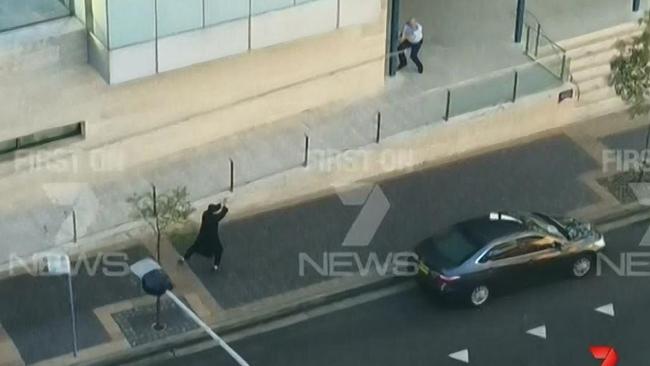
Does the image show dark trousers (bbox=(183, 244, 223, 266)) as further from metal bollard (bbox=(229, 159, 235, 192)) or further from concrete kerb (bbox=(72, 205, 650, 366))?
metal bollard (bbox=(229, 159, 235, 192))

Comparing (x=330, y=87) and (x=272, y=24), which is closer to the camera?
(x=272, y=24)

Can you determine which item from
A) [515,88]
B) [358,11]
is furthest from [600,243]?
[358,11]

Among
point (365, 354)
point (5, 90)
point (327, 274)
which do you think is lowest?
point (365, 354)

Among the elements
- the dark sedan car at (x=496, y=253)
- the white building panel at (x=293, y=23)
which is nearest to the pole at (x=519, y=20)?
the white building panel at (x=293, y=23)

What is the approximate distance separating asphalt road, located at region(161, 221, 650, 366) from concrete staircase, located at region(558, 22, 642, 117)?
6480 mm

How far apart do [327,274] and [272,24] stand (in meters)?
5.01

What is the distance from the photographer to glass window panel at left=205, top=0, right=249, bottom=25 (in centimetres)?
3112

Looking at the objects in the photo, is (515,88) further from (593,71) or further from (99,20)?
(99,20)

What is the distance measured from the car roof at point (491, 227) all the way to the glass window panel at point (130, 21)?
22.4 ft

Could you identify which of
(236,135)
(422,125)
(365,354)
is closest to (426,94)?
(422,125)

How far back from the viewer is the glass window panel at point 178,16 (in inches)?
1206

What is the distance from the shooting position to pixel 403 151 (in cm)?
3406

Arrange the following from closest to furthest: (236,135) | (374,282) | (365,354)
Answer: (365,354)
(374,282)
(236,135)

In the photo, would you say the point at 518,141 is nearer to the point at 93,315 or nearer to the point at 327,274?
the point at 327,274
